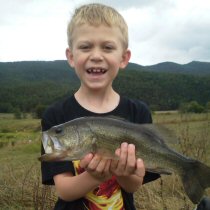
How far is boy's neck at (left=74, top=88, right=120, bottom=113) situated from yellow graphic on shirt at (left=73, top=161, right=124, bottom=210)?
48 centimetres

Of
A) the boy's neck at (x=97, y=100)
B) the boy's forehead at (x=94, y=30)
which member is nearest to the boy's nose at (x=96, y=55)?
the boy's forehead at (x=94, y=30)

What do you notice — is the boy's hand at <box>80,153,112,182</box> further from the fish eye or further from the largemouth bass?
the fish eye

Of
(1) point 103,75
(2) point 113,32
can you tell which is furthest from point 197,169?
(2) point 113,32

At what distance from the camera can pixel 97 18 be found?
344cm

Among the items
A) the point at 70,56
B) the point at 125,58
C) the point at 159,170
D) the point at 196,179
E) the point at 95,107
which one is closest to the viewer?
the point at 159,170

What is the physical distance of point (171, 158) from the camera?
10.4 ft

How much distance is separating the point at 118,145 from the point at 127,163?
15cm

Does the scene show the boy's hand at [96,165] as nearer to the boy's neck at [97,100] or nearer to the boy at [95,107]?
the boy at [95,107]

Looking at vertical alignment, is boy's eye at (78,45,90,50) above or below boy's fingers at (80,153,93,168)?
above

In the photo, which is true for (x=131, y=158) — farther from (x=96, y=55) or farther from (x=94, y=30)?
(x=94, y=30)

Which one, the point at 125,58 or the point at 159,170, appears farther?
the point at 125,58

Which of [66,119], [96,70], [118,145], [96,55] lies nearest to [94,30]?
[96,55]

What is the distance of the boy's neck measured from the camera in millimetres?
3449

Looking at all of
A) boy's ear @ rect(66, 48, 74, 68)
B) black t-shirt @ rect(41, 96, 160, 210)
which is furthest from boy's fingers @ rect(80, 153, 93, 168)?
boy's ear @ rect(66, 48, 74, 68)
